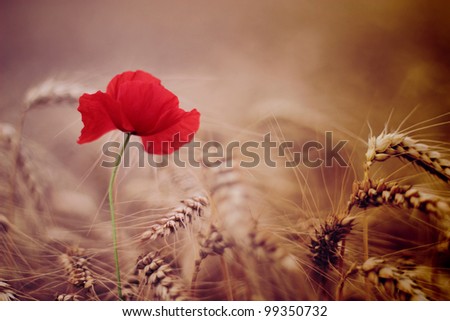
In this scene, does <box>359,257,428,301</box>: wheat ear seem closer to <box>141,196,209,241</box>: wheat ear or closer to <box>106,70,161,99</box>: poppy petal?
<box>141,196,209,241</box>: wheat ear

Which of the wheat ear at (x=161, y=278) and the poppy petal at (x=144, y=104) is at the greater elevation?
the poppy petal at (x=144, y=104)

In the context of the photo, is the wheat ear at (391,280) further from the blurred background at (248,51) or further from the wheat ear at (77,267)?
the wheat ear at (77,267)

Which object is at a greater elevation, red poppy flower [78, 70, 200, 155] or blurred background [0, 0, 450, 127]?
blurred background [0, 0, 450, 127]

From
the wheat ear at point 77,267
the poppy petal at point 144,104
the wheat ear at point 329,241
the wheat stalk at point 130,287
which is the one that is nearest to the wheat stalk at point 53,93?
the poppy petal at point 144,104

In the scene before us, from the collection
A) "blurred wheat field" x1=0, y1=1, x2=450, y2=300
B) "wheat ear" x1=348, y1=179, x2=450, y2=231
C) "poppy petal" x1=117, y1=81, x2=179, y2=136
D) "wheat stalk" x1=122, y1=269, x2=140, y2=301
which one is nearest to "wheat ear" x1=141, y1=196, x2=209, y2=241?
"blurred wheat field" x1=0, y1=1, x2=450, y2=300

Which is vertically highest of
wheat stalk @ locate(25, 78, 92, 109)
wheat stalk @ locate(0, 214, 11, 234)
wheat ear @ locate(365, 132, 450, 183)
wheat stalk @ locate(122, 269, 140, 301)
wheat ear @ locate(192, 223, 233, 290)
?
wheat stalk @ locate(25, 78, 92, 109)

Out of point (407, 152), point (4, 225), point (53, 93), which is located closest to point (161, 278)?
point (4, 225)
